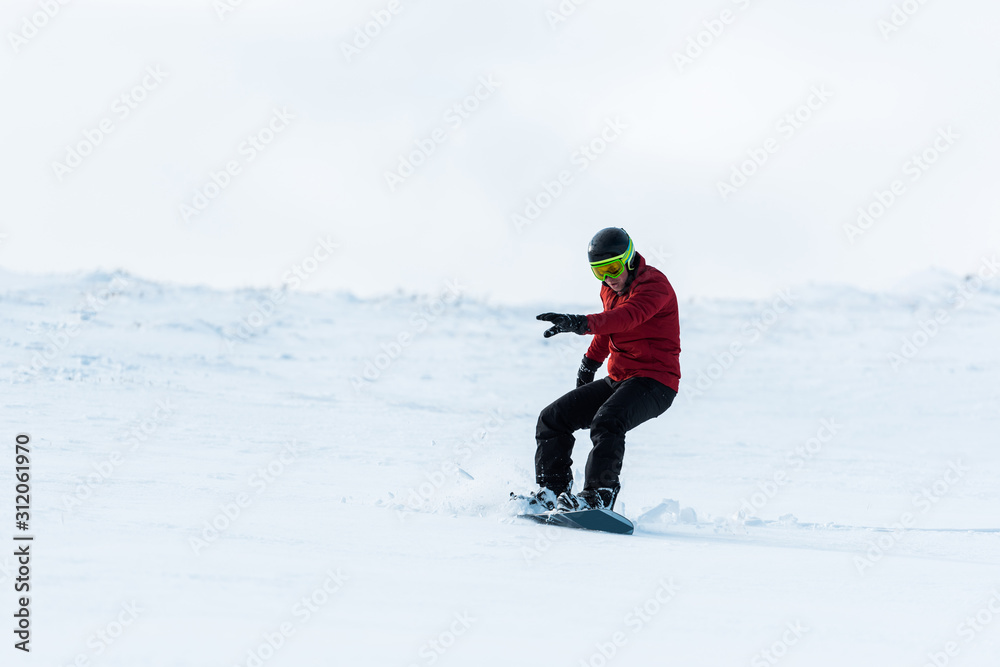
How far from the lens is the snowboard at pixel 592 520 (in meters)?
3.79

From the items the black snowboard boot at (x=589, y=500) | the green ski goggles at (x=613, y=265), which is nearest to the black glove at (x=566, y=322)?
the green ski goggles at (x=613, y=265)

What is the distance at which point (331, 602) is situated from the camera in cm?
223

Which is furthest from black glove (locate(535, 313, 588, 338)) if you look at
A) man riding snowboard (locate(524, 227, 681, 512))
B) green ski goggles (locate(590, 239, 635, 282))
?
green ski goggles (locate(590, 239, 635, 282))

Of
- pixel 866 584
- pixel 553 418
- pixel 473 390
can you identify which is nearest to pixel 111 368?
pixel 473 390

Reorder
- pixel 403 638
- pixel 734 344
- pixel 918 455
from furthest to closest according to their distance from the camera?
pixel 734 344 < pixel 918 455 < pixel 403 638

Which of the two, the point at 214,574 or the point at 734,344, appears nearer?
the point at 214,574

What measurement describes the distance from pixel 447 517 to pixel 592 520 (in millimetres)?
662

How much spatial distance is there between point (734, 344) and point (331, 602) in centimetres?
1576

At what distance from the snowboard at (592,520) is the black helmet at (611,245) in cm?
125

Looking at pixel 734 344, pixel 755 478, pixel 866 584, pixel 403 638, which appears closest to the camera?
pixel 403 638

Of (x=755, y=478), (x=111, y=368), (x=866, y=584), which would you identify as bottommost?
(x=111, y=368)

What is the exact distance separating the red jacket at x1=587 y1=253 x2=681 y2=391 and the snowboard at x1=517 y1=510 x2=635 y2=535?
845 mm

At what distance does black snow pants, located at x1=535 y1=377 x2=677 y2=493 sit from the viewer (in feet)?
13.3

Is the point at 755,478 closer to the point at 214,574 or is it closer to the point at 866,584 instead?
the point at 866,584
